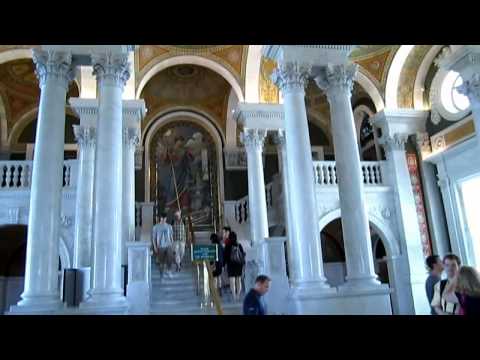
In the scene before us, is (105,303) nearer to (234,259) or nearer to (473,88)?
(234,259)

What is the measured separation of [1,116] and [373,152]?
43.6 feet

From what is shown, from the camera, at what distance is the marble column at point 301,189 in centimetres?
747

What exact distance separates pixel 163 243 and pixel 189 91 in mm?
8629

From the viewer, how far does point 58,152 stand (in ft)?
23.3

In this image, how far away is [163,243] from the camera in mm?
10250

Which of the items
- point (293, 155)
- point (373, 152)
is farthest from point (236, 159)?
point (293, 155)

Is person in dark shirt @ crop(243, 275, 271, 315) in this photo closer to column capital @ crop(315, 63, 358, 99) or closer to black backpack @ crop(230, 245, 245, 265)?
black backpack @ crop(230, 245, 245, 265)

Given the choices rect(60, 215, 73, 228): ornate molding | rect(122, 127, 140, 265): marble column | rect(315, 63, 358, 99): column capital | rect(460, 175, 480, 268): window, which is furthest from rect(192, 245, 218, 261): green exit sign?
rect(460, 175, 480, 268): window

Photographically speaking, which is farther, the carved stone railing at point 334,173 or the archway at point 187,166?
the archway at point 187,166

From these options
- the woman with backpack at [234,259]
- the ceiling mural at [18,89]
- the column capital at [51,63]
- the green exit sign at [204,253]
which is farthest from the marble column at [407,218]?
the ceiling mural at [18,89]

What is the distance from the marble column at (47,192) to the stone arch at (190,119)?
372 inches

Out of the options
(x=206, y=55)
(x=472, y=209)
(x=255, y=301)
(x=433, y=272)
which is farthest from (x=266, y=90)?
(x=255, y=301)

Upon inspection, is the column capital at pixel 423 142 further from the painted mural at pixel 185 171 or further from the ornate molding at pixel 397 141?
the painted mural at pixel 185 171

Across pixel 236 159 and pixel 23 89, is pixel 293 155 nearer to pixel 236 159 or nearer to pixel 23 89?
pixel 236 159
